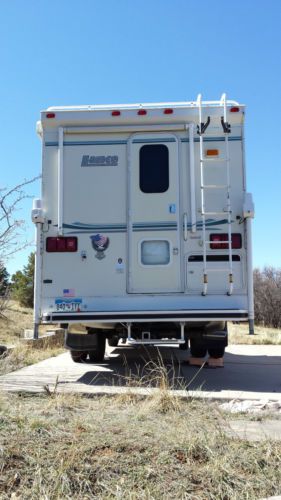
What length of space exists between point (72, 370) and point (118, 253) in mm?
2122

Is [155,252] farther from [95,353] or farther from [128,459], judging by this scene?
[128,459]

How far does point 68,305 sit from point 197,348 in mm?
2233

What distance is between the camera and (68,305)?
6.39 metres

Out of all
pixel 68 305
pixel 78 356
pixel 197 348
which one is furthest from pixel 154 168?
pixel 78 356

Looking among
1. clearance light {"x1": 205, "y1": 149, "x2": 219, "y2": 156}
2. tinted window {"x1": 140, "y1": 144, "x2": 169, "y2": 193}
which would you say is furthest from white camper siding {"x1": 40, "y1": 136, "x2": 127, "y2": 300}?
clearance light {"x1": 205, "y1": 149, "x2": 219, "y2": 156}

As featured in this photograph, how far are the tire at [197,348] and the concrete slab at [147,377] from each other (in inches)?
8.2

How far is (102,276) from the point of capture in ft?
21.3

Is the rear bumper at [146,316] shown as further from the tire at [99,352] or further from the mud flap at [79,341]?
the tire at [99,352]

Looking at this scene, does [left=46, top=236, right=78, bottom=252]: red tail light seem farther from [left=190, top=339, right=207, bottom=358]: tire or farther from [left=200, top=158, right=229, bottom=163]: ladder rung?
[left=190, top=339, right=207, bottom=358]: tire

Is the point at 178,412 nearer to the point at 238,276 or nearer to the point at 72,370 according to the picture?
the point at 238,276

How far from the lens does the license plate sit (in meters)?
6.37

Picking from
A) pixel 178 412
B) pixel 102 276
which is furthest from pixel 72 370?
pixel 178 412

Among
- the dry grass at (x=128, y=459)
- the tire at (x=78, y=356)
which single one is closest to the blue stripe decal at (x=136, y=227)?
the tire at (x=78, y=356)

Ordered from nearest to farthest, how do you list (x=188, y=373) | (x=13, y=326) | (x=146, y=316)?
(x=146, y=316), (x=188, y=373), (x=13, y=326)
